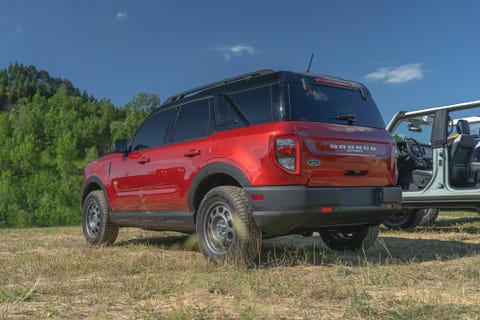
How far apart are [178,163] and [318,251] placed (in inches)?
82.6

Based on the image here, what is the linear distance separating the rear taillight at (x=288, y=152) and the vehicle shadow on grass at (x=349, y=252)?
0.91m

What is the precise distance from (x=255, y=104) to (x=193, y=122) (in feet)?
3.17

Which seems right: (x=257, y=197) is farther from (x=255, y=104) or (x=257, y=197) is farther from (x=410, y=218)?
(x=410, y=218)

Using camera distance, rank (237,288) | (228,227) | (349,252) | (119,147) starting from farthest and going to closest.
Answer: (119,147), (349,252), (228,227), (237,288)

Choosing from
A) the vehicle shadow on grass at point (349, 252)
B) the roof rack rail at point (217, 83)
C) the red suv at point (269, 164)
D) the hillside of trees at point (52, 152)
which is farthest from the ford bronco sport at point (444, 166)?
the hillside of trees at point (52, 152)

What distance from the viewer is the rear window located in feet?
15.3

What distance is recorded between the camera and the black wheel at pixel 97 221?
22.7 feet

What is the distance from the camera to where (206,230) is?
16.5 feet

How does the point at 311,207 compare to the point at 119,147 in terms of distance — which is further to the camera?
the point at 119,147

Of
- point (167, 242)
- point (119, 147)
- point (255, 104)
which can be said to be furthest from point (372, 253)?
point (119, 147)

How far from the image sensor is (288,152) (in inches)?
172

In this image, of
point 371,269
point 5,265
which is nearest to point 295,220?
point 371,269

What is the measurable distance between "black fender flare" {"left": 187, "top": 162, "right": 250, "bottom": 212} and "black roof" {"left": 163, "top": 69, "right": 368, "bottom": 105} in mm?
856

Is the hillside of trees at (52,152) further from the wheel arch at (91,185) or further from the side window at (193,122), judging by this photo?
the side window at (193,122)
